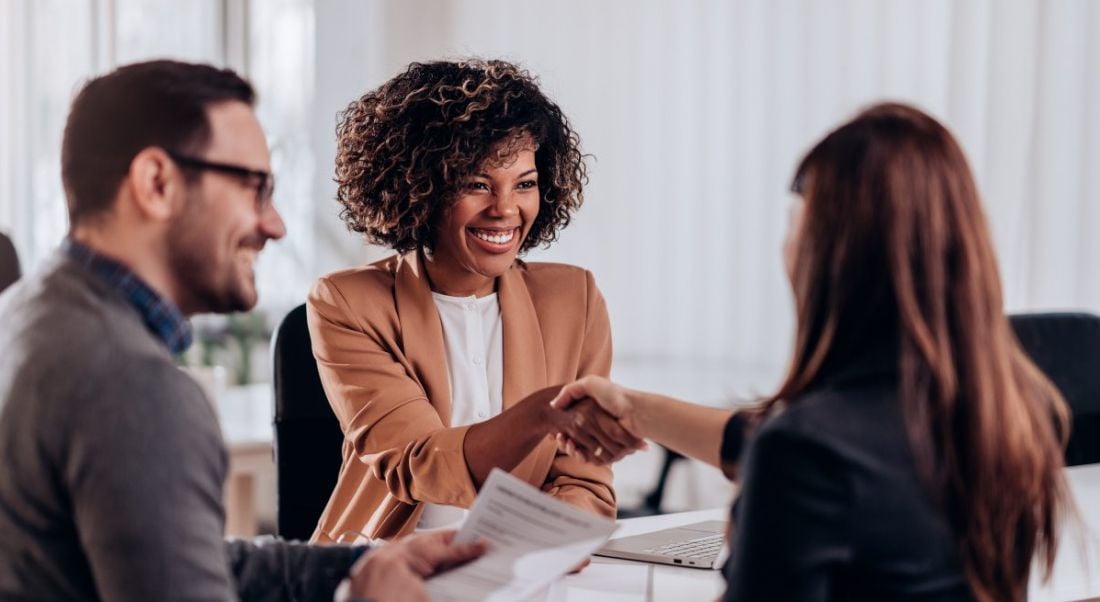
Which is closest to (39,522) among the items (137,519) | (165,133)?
(137,519)

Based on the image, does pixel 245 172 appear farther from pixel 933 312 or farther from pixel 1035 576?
pixel 1035 576

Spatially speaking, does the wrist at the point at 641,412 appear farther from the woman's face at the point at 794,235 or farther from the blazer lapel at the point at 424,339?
the woman's face at the point at 794,235

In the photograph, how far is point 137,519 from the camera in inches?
40.8

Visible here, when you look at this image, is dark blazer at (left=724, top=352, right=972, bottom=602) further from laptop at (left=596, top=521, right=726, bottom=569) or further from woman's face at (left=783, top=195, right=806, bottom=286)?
laptop at (left=596, top=521, right=726, bottom=569)

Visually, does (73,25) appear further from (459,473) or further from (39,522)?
(39,522)

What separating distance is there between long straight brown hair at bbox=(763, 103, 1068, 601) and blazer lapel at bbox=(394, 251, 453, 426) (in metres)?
1.03

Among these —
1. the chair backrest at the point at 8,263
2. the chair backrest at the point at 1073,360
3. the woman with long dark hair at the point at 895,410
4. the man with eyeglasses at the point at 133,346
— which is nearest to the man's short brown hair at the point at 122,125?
the man with eyeglasses at the point at 133,346

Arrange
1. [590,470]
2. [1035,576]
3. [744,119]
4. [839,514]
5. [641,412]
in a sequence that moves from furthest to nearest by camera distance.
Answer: [744,119] → [590,470] → [641,412] → [1035,576] → [839,514]

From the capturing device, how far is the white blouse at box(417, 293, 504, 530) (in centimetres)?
218

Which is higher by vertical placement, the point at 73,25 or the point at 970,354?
the point at 73,25

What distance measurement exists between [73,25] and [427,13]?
4.51ft

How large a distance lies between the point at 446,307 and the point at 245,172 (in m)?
0.97

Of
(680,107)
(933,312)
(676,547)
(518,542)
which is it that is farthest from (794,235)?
(680,107)

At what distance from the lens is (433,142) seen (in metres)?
2.17
